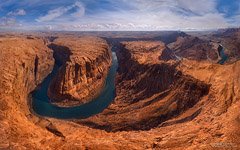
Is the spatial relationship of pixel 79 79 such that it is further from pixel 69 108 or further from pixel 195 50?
pixel 195 50

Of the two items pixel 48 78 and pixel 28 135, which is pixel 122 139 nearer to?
pixel 28 135

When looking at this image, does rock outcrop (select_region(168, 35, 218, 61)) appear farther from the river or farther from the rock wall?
the rock wall

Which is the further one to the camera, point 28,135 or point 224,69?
point 224,69

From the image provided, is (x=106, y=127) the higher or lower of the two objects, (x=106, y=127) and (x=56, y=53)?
the lower

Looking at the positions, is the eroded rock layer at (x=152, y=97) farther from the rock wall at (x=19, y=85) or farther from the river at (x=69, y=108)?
the rock wall at (x=19, y=85)

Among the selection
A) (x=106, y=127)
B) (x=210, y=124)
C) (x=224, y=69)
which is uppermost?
(x=224, y=69)

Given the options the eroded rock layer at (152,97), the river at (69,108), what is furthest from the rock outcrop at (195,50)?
the river at (69,108)

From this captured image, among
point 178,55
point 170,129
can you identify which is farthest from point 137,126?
point 178,55

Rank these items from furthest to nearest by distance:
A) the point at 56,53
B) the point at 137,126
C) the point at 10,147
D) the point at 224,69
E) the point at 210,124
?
1. the point at 56,53
2. the point at 224,69
3. the point at 137,126
4. the point at 210,124
5. the point at 10,147
